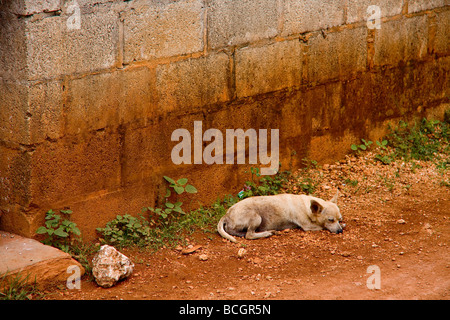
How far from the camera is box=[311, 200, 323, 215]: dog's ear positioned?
19.4 feet

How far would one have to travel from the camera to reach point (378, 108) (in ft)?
25.6

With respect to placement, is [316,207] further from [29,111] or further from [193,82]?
[29,111]

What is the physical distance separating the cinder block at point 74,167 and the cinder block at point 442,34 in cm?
470

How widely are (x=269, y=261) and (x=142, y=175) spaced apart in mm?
1458

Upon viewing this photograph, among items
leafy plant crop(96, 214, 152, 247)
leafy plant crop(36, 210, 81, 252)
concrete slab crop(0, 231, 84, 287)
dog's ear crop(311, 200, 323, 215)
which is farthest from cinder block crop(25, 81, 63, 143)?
dog's ear crop(311, 200, 323, 215)

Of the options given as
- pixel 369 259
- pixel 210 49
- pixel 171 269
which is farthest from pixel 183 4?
pixel 369 259

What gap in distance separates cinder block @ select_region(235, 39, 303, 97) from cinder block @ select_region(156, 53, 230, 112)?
0.63 ft

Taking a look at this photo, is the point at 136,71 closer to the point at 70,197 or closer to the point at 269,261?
the point at 70,197

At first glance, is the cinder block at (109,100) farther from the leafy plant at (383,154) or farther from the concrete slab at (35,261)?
the leafy plant at (383,154)

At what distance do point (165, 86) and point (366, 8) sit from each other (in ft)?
9.35

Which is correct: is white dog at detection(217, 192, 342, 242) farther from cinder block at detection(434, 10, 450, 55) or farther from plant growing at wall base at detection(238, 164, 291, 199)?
cinder block at detection(434, 10, 450, 55)

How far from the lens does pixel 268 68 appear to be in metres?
6.67

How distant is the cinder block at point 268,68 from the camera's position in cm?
649

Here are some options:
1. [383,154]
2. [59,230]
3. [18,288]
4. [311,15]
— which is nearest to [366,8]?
[311,15]
